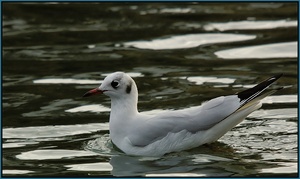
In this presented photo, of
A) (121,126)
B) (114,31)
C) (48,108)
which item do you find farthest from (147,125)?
(114,31)

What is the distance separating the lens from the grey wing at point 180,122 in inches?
422

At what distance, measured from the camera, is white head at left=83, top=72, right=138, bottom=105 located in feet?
36.1

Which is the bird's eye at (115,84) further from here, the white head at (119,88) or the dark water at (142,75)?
the dark water at (142,75)

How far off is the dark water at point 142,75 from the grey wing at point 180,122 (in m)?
0.28

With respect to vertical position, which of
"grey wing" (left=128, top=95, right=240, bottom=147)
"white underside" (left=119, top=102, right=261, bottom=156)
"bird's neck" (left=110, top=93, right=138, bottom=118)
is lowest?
"white underside" (left=119, top=102, right=261, bottom=156)

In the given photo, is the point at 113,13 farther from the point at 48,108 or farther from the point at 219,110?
the point at 219,110

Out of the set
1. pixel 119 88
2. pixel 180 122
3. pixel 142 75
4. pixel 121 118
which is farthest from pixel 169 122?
pixel 142 75

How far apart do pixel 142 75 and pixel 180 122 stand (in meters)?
4.04

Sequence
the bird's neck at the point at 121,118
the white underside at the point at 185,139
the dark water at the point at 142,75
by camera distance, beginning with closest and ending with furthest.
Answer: the dark water at the point at 142,75 < the white underside at the point at 185,139 < the bird's neck at the point at 121,118

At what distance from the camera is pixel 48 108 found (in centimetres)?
1303

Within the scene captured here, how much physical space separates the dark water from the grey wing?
0.28 meters

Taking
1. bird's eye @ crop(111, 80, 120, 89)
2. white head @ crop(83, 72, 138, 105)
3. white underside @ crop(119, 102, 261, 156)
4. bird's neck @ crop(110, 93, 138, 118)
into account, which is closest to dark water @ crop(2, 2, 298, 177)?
white underside @ crop(119, 102, 261, 156)

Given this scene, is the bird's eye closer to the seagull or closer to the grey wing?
the seagull

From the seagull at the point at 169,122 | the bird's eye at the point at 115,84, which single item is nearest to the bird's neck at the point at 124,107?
the seagull at the point at 169,122
